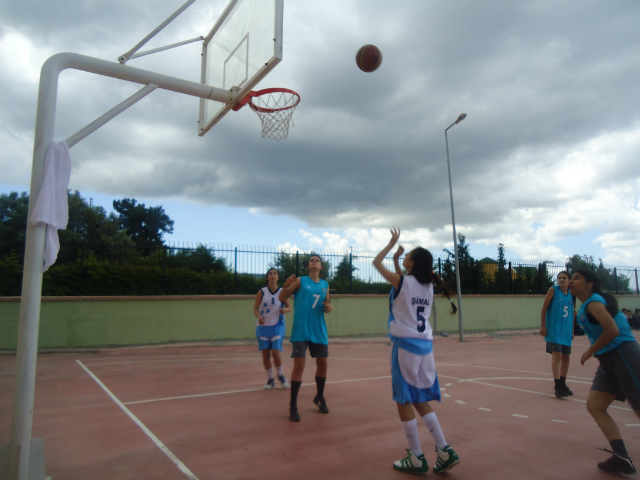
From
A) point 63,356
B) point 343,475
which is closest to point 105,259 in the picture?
point 63,356

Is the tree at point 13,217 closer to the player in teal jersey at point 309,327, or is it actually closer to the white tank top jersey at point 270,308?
the white tank top jersey at point 270,308

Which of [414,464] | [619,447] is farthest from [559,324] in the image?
[414,464]

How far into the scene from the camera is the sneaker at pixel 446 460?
11.2 feet

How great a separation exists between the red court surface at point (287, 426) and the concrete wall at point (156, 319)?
4447 millimetres

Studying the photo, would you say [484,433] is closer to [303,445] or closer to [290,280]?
[303,445]

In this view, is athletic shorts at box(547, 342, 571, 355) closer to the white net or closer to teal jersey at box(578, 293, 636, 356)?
teal jersey at box(578, 293, 636, 356)

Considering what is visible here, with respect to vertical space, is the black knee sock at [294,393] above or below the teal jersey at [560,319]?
below

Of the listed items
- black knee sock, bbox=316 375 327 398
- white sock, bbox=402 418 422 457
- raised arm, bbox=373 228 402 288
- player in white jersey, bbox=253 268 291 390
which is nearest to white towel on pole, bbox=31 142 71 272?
raised arm, bbox=373 228 402 288

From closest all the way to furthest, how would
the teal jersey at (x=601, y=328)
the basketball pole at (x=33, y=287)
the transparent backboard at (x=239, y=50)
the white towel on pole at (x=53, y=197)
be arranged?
1. the basketball pole at (x=33, y=287)
2. the white towel on pole at (x=53, y=197)
3. the teal jersey at (x=601, y=328)
4. the transparent backboard at (x=239, y=50)

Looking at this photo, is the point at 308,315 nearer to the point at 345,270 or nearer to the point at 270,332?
the point at 270,332

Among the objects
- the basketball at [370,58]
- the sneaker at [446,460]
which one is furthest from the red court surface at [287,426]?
the basketball at [370,58]

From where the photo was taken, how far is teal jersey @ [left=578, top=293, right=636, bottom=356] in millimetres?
3781

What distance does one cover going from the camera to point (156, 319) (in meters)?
14.1

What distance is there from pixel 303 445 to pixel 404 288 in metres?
1.87
